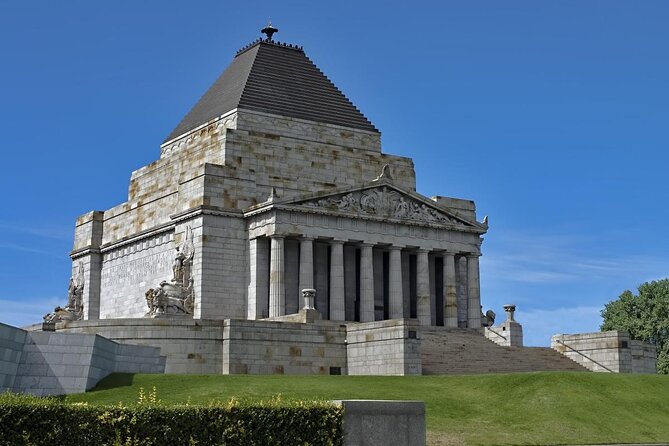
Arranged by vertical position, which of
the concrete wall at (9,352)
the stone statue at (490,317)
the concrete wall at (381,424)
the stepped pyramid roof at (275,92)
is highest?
the stepped pyramid roof at (275,92)

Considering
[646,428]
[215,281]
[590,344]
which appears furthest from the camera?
[215,281]

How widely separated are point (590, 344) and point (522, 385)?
19.2m

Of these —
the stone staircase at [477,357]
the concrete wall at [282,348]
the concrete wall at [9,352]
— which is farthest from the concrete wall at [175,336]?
the concrete wall at [9,352]

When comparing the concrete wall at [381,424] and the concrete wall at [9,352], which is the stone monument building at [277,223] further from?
the concrete wall at [381,424]

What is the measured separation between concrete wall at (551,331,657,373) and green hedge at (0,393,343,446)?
33.1 m

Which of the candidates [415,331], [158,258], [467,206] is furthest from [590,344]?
[158,258]

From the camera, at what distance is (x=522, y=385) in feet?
118

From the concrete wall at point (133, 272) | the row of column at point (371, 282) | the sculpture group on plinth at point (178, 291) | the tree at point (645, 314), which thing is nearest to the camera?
the sculpture group on plinth at point (178, 291)

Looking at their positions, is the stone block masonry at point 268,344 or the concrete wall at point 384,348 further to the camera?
the stone block masonry at point 268,344

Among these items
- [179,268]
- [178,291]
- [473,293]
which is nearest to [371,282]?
[473,293]

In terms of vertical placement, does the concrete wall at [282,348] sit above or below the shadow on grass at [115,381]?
above

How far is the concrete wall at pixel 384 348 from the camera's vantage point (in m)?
46.0

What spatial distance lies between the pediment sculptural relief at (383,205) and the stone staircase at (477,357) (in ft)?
26.2

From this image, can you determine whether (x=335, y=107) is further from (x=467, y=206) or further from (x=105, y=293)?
(x=105, y=293)
